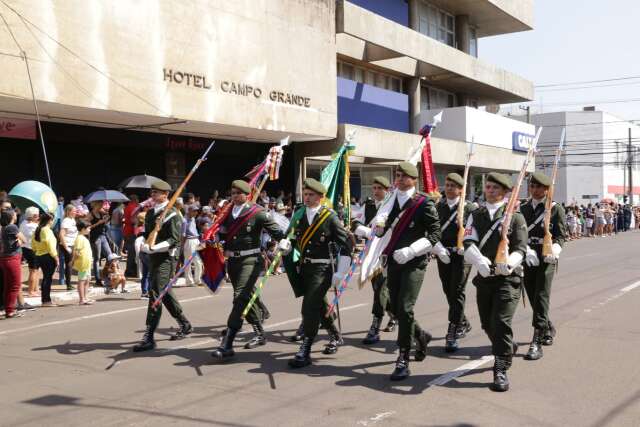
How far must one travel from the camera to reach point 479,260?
5777mm

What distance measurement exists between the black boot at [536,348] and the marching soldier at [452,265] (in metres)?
0.79

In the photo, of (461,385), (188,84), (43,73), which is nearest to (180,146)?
(188,84)

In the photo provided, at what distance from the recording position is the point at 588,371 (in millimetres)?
6293

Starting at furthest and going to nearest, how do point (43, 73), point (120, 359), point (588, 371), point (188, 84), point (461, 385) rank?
point (188, 84), point (43, 73), point (120, 359), point (588, 371), point (461, 385)

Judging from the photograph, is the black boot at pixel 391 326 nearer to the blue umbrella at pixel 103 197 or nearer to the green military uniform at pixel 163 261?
the green military uniform at pixel 163 261

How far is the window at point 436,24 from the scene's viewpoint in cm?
3102

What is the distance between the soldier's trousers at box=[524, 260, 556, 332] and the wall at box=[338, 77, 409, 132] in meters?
18.7

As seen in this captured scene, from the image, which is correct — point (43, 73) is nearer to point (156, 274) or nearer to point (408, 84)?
point (156, 274)

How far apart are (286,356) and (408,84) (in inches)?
977

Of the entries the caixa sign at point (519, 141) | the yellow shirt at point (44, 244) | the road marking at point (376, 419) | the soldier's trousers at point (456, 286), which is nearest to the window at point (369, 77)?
the caixa sign at point (519, 141)

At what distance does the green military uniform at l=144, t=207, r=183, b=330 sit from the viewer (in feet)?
24.4

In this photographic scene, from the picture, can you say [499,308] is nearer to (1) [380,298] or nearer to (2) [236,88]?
(1) [380,298]

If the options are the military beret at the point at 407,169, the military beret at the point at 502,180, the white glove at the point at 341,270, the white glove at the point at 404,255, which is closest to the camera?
the white glove at the point at 404,255

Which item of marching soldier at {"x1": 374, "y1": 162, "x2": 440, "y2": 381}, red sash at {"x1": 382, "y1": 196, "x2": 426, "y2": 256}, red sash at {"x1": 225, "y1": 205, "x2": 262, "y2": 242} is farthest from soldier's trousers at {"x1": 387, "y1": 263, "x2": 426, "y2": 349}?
red sash at {"x1": 225, "y1": 205, "x2": 262, "y2": 242}
